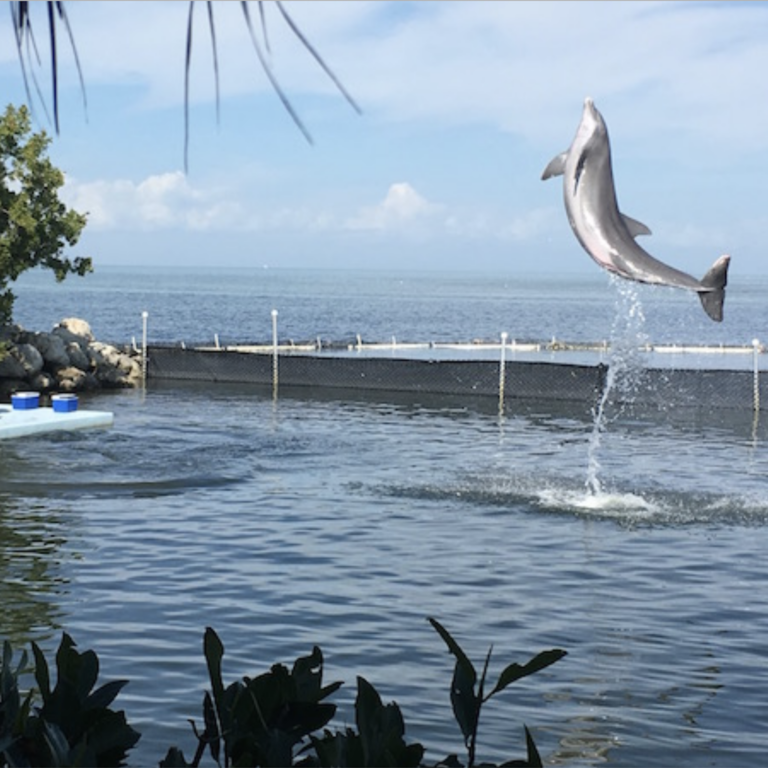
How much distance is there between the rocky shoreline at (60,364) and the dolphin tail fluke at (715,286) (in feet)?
94.2

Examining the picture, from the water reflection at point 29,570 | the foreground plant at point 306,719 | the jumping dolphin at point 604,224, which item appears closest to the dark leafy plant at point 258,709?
the foreground plant at point 306,719

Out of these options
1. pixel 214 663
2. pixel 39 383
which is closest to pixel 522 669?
pixel 214 663

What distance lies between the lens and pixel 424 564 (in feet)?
52.5

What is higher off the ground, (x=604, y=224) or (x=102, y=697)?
(x=604, y=224)

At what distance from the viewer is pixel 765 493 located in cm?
2191

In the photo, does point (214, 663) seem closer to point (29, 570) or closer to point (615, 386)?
point (29, 570)

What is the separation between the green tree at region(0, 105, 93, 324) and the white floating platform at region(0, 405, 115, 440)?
8.75 m

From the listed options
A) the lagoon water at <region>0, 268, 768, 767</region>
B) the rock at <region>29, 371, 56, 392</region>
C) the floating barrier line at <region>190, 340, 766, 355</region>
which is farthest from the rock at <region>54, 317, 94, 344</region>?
the floating barrier line at <region>190, 340, 766, 355</region>

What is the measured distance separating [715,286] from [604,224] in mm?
920

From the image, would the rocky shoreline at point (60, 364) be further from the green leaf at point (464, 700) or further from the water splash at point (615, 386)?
the green leaf at point (464, 700)

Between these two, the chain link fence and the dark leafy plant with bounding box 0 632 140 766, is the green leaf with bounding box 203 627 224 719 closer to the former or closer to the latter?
the dark leafy plant with bounding box 0 632 140 766

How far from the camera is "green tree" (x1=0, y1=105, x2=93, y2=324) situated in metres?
37.1

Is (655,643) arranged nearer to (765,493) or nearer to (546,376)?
(765,493)

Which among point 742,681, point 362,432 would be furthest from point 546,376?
point 742,681
